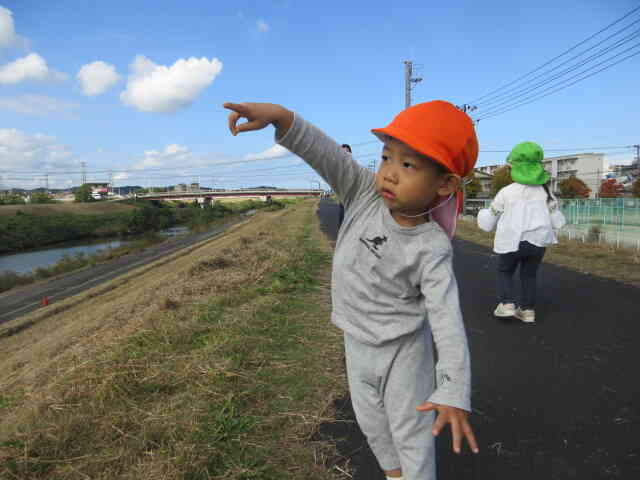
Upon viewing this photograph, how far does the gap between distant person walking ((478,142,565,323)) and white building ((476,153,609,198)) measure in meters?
88.0

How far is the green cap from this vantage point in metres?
4.12

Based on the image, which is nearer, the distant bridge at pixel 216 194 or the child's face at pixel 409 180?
the child's face at pixel 409 180

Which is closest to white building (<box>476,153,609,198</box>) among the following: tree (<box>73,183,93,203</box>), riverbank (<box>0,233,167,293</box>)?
riverbank (<box>0,233,167,293</box>)

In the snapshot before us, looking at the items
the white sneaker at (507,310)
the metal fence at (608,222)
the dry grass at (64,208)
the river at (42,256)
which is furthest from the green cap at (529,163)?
the dry grass at (64,208)

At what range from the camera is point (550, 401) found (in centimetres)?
278

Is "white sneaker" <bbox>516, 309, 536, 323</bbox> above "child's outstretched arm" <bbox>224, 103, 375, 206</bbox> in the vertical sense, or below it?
below

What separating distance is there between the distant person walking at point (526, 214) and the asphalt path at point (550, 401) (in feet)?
2.54

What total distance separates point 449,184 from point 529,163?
3.30 metres

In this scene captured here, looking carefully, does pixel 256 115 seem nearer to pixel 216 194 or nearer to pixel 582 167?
pixel 216 194

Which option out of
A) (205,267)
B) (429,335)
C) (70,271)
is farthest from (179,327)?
(70,271)

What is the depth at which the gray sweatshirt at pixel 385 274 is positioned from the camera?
1.32m

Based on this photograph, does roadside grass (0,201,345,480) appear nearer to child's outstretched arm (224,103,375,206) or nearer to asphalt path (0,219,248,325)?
child's outstretched arm (224,103,375,206)

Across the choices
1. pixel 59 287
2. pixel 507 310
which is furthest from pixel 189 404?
pixel 59 287

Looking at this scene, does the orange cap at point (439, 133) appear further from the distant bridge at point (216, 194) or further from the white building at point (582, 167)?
the white building at point (582, 167)
